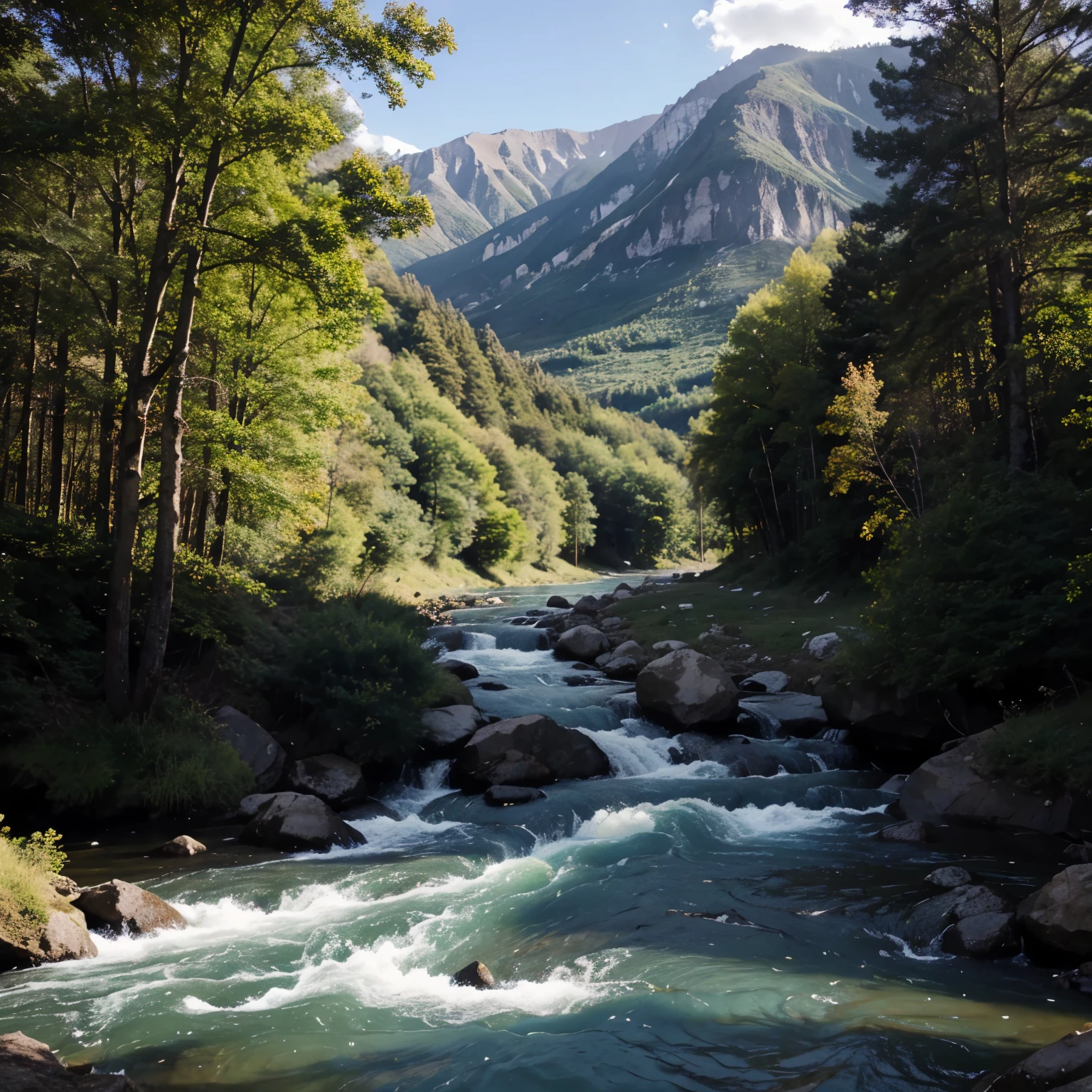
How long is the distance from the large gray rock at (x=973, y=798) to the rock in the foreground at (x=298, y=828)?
379 inches

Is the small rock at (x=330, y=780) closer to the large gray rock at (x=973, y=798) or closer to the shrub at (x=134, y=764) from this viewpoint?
the shrub at (x=134, y=764)

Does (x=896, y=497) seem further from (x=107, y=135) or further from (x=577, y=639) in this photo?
(x=107, y=135)

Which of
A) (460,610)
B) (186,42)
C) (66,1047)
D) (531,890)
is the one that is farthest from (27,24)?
(460,610)

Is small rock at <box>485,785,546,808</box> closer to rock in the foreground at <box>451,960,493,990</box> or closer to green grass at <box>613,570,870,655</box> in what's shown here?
rock in the foreground at <box>451,960,493,990</box>

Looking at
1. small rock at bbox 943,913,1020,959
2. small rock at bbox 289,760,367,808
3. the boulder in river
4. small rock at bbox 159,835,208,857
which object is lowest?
the boulder in river

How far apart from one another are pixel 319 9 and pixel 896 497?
25.1 metres

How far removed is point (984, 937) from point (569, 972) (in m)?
4.62

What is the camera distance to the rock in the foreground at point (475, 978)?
28.0 feet

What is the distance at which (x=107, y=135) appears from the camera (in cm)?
1311

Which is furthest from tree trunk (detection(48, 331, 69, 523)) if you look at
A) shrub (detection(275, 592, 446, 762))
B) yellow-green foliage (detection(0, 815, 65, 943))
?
yellow-green foliage (detection(0, 815, 65, 943))

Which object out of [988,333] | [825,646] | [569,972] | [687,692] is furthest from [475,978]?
[988,333]

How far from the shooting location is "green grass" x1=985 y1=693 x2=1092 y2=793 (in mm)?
12492

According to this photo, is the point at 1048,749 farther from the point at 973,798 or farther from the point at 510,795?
the point at 510,795

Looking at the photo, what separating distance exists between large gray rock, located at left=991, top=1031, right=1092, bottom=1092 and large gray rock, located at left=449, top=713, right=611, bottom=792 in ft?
35.9
